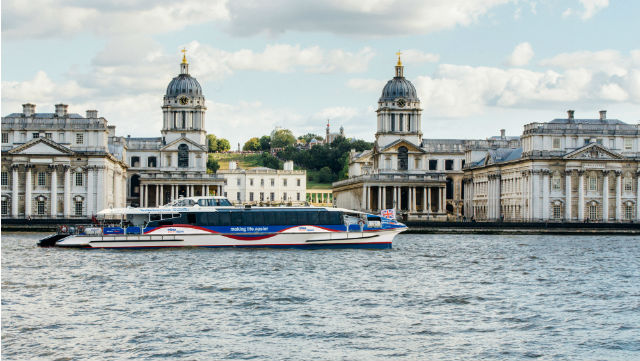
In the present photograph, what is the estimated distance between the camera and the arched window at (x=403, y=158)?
440ft

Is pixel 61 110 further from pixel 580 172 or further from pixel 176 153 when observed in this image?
pixel 580 172

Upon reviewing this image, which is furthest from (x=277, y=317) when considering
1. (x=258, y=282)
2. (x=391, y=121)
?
(x=391, y=121)

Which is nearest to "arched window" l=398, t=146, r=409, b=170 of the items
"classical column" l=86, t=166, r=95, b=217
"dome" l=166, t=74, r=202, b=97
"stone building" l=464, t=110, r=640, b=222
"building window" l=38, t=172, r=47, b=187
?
"stone building" l=464, t=110, r=640, b=222

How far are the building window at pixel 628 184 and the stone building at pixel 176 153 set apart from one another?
164 ft

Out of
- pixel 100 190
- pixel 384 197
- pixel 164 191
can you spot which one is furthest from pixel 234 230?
pixel 164 191

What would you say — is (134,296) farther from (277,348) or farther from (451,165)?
(451,165)

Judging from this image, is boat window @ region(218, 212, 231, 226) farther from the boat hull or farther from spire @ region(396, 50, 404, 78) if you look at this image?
spire @ region(396, 50, 404, 78)

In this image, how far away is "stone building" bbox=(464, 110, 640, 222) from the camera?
374 ft

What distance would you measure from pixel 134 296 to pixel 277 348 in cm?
1295

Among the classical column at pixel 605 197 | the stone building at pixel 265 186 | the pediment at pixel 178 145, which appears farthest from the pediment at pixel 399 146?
the stone building at pixel 265 186

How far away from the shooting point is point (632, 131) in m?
116

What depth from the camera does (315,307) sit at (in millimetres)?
39281

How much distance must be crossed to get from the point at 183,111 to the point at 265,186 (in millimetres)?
28775

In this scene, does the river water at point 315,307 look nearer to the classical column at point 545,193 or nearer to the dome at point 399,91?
the classical column at point 545,193
